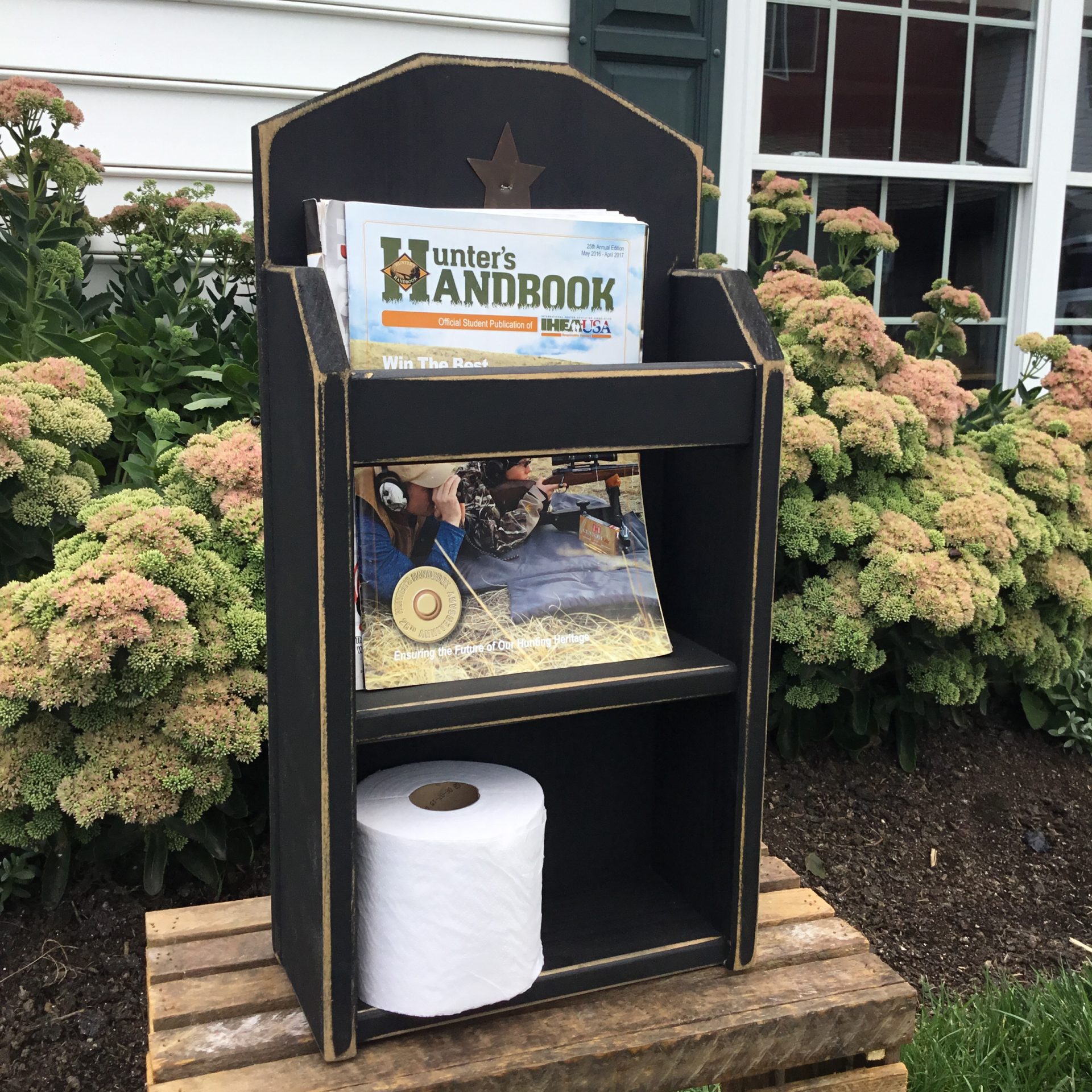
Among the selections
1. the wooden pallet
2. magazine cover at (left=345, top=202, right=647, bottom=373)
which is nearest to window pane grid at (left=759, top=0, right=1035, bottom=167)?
magazine cover at (left=345, top=202, right=647, bottom=373)

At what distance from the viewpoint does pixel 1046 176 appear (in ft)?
13.6

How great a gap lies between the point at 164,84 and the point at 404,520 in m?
2.44

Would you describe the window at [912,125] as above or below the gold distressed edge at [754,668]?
above

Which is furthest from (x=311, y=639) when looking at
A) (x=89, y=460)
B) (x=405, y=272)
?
(x=89, y=460)

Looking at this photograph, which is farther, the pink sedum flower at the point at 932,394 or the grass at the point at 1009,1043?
the pink sedum flower at the point at 932,394

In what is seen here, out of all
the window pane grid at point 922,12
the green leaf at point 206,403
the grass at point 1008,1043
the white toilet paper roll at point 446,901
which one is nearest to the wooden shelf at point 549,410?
the white toilet paper roll at point 446,901

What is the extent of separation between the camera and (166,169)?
3164mm

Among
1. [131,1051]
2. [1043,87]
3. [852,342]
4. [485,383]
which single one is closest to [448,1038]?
[485,383]

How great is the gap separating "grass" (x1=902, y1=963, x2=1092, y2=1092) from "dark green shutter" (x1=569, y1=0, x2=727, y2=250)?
7.76 ft

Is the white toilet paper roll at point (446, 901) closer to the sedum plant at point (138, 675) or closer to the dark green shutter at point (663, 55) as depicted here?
the sedum plant at point (138, 675)

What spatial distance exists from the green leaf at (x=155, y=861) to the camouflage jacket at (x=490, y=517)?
1.18 m

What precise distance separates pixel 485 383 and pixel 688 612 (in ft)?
1.56

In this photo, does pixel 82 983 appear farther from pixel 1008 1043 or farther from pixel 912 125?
pixel 912 125

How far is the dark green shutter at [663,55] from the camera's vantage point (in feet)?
11.0
